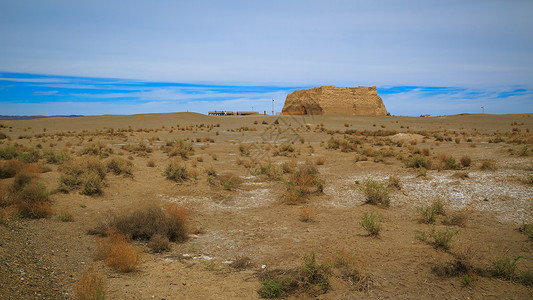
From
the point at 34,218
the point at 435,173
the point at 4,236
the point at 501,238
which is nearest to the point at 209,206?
the point at 34,218

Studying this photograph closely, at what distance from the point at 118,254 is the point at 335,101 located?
5285 centimetres

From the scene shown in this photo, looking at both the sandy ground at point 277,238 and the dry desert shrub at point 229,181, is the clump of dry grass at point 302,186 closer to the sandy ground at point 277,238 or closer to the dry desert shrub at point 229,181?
the sandy ground at point 277,238

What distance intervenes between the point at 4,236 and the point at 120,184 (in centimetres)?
538

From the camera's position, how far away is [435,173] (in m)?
12.0

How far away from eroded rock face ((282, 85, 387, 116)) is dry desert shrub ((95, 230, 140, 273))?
4983 centimetres

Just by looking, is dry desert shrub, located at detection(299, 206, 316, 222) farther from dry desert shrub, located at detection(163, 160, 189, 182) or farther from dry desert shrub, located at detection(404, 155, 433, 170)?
dry desert shrub, located at detection(404, 155, 433, 170)

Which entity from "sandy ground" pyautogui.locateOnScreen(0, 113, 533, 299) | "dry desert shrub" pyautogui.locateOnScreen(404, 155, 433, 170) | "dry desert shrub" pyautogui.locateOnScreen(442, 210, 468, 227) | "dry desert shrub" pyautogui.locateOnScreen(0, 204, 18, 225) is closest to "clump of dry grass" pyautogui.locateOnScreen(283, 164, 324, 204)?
"sandy ground" pyautogui.locateOnScreen(0, 113, 533, 299)

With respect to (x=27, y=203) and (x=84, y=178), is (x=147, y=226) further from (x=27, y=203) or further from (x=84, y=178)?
(x=84, y=178)

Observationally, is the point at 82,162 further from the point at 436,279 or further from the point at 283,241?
the point at 436,279

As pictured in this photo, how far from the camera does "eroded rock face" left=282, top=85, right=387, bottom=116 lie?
5478 centimetres

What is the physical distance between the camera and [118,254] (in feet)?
18.7

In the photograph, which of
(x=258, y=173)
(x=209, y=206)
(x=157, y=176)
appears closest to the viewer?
(x=209, y=206)

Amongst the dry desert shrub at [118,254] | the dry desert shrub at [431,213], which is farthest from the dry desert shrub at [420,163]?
the dry desert shrub at [118,254]

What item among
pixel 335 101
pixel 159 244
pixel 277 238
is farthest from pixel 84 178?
pixel 335 101
